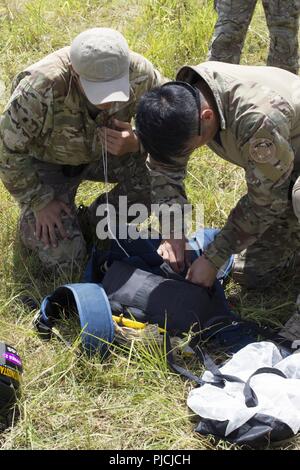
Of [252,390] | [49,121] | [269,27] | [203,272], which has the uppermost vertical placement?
[269,27]

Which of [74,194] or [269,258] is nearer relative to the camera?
[269,258]

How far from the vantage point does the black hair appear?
111 inches

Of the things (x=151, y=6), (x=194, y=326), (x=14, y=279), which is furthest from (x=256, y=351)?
(x=151, y=6)

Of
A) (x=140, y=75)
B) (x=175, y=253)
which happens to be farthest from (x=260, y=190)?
(x=140, y=75)

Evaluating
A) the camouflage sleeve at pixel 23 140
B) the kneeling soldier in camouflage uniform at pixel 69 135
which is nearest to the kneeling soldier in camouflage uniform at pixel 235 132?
the kneeling soldier in camouflage uniform at pixel 69 135

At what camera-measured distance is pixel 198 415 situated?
2879mm

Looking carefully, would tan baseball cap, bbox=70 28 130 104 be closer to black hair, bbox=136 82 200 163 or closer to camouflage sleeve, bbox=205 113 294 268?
black hair, bbox=136 82 200 163

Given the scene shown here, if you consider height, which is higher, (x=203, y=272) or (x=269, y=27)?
Answer: (x=269, y=27)

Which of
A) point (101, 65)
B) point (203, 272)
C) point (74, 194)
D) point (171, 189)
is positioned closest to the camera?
point (101, 65)

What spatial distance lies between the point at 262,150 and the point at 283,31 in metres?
2.05

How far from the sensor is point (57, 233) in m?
3.92

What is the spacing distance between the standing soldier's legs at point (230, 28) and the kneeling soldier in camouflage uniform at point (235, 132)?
1.60 meters

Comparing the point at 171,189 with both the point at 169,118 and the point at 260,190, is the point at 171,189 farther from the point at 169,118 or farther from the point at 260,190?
the point at 169,118

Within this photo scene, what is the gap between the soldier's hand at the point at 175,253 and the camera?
356cm
